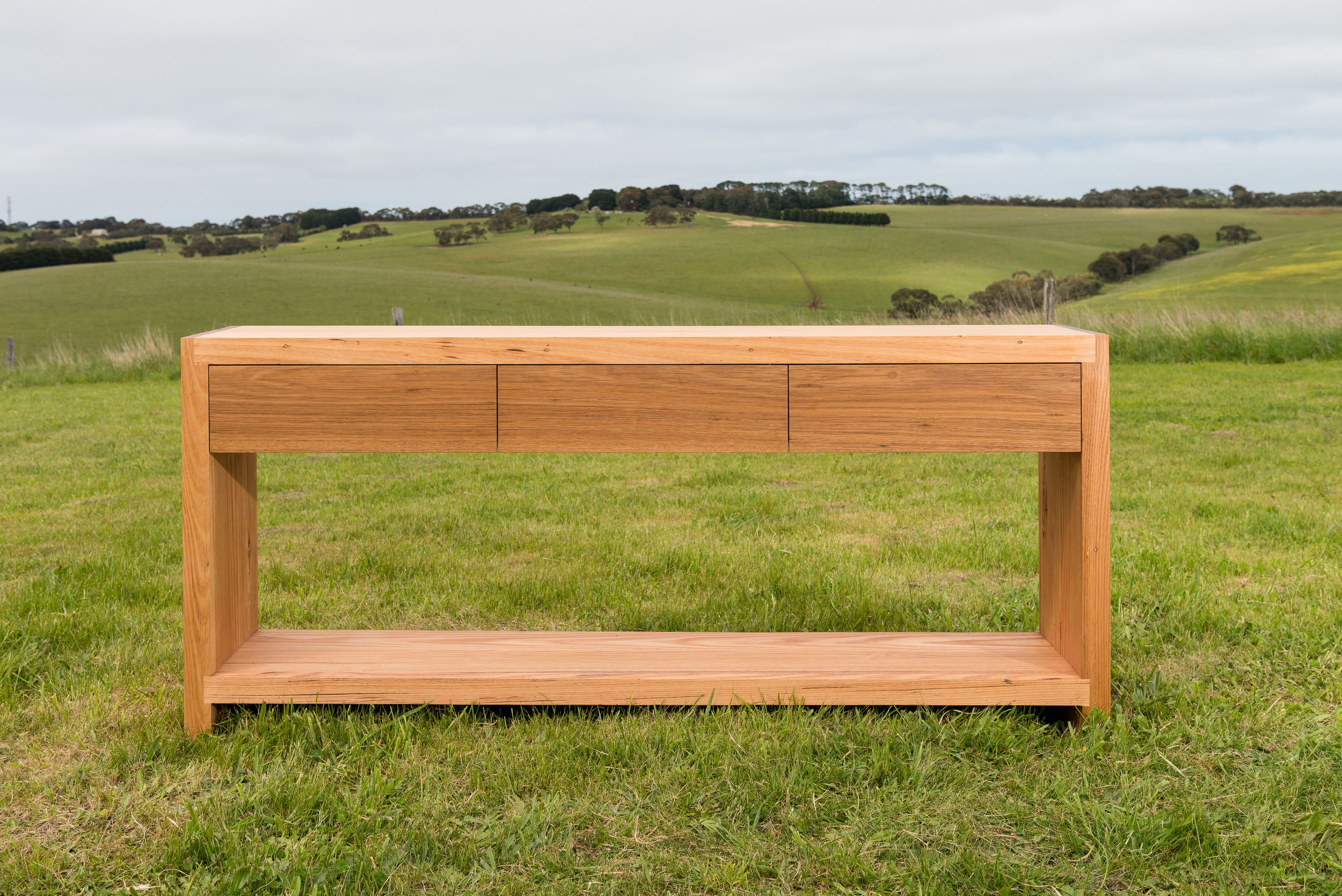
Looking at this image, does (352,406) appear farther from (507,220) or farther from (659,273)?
(507,220)

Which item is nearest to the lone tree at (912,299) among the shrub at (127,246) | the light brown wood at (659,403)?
the light brown wood at (659,403)

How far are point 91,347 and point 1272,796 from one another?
2789 cm

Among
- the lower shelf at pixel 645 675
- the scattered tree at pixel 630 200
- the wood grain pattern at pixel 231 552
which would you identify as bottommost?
the lower shelf at pixel 645 675

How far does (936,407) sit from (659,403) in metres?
0.69

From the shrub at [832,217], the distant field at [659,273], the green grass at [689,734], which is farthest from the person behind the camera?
the shrub at [832,217]

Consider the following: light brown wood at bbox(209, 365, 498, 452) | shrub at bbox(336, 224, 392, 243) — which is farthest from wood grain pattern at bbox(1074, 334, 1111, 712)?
shrub at bbox(336, 224, 392, 243)

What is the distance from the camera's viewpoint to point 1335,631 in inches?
115

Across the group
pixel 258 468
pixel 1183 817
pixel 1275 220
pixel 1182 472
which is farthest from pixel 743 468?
pixel 1275 220

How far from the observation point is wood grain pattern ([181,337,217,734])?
7.75ft

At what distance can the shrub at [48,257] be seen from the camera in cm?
4044

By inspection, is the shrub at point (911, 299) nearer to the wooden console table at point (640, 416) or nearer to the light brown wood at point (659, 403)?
the wooden console table at point (640, 416)

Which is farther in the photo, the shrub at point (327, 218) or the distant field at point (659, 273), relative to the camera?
the shrub at point (327, 218)

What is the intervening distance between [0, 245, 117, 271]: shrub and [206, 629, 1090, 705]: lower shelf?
46.8 m

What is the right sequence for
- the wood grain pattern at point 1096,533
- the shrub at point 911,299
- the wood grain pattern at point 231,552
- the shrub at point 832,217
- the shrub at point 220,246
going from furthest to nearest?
the shrub at point 832,217
the shrub at point 220,246
the shrub at point 911,299
the wood grain pattern at point 231,552
the wood grain pattern at point 1096,533
